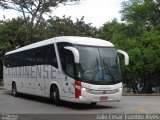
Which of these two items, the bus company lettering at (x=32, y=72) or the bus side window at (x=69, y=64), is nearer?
the bus side window at (x=69, y=64)

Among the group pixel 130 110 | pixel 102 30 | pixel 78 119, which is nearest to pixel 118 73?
pixel 130 110

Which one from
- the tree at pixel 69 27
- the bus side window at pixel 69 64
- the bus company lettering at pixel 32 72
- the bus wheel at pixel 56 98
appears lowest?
the bus wheel at pixel 56 98

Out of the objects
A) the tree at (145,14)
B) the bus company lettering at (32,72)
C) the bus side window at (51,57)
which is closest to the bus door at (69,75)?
the bus side window at (51,57)

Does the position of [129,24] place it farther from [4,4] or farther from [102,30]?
[4,4]

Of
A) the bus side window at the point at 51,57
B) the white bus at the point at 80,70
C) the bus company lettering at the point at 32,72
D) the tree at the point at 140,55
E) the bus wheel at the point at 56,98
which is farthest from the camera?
the tree at the point at 140,55

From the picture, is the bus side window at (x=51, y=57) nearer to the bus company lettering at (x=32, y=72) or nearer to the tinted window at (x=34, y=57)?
the tinted window at (x=34, y=57)

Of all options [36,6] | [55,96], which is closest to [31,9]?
[36,6]

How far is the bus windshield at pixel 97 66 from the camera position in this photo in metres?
A: 18.5

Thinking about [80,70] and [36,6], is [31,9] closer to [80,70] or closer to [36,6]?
[36,6]

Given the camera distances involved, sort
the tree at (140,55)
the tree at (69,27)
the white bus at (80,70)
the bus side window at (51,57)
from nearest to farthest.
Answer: the white bus at (80,70) → the bus side window at (51,57) → the tree at (140,55) → the tree at (69,27)

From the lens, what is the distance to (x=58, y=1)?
1859 inches

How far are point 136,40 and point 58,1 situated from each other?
9676 millimetres

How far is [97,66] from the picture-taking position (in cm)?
1877

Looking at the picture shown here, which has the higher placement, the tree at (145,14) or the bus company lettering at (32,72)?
the tree at (145,14)
